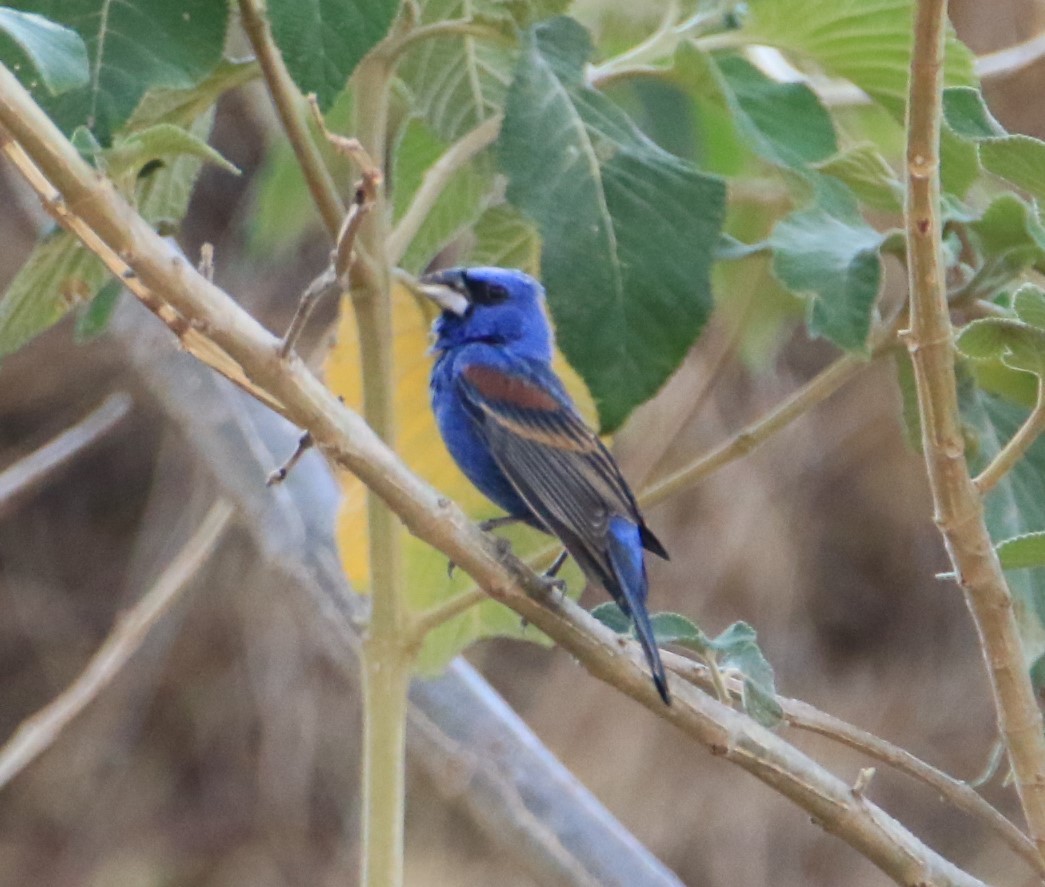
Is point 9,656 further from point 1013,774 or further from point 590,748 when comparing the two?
point 1013,774

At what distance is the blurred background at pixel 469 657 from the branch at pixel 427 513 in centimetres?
131

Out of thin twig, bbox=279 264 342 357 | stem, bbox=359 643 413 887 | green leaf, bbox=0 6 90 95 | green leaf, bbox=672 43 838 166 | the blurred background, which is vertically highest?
green leaf, bbox=0 6 90 95

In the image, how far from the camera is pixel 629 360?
67 cm

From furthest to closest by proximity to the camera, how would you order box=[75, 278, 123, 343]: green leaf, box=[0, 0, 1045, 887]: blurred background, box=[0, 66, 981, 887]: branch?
box=[0, 0, 1045, 887]: blurred background → box=[75, 278, 123, 343]: green leaf → box=[0, 66, 981, 887]: branch

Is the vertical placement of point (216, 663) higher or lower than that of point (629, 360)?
lower

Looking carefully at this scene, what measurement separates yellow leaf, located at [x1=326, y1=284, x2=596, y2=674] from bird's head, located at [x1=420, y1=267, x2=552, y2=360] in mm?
94

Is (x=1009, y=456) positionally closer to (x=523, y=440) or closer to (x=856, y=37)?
(x=856, y=37)

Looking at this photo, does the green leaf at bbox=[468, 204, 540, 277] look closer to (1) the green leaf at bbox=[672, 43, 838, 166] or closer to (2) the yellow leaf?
(2) the yellow leaf

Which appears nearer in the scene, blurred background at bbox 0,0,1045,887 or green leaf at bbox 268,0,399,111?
green leaf at bbox 268,0,399,111

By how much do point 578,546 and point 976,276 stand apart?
0.92 ft

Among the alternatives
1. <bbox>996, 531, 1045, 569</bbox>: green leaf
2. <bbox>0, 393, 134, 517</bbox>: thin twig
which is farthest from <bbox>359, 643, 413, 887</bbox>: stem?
<bbox>0, 393, 134, 517</bbox>: thin twig

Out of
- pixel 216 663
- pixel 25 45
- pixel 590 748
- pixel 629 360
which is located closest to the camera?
pixel 25 45

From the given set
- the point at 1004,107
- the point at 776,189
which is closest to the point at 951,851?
the point at 1004,107

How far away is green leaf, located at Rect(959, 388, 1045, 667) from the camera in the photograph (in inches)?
32.0
